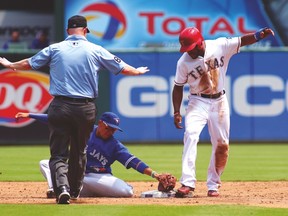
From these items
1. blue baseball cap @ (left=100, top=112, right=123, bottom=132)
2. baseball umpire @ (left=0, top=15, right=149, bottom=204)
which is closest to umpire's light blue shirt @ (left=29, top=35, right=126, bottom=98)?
baseball umpire @ (left=0, top=15, right=149, bottom=204)

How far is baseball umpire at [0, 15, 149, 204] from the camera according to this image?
31.3 ft

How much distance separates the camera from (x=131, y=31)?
23.1m

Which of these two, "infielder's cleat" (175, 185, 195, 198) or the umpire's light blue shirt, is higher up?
the umpire's light blue shirt

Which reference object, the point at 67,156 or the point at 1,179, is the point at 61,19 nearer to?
the point at 1,179

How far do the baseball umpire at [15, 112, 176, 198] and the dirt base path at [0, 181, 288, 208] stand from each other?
210 mm

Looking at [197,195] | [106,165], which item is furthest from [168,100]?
[106,165]

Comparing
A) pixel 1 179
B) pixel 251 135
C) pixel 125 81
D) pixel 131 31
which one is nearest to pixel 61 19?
Result: pixel 131 31

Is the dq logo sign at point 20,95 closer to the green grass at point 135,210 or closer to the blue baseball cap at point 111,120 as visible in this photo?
the blue baseball cap at point 111,120

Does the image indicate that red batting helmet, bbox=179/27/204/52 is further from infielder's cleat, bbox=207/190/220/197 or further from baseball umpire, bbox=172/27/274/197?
infielder's cleat, bbox=207/190/220/197

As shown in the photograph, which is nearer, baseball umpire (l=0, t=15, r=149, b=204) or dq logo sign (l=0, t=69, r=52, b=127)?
baseball umpire (l=0, t=15, r=149, b=204)

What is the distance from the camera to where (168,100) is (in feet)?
62.9

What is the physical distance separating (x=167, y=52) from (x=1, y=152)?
156 inches

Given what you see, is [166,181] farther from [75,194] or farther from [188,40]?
[188,40]

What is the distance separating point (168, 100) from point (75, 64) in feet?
31.7
